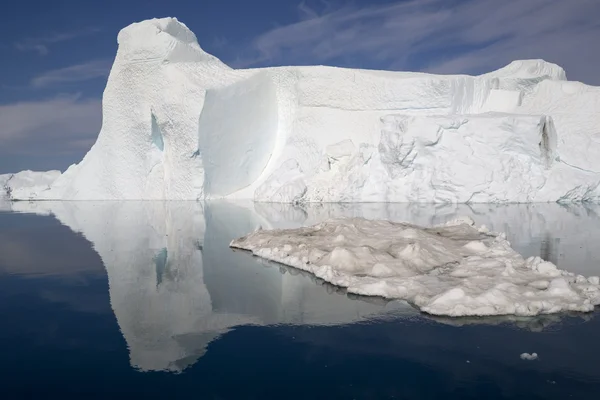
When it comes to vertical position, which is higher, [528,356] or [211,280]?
[211,280]

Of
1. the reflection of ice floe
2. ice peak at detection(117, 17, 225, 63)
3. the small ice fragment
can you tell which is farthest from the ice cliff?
the small ice fragment

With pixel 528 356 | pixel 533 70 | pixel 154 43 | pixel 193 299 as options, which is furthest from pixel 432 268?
pixel 533 70

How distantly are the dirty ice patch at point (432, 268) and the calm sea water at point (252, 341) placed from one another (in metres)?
0.26

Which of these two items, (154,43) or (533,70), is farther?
(533,70)

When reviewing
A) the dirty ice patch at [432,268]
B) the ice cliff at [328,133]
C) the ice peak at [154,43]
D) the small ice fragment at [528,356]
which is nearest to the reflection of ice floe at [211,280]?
the dirty ice patch at [432,268]

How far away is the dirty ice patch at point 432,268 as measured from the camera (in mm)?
5949

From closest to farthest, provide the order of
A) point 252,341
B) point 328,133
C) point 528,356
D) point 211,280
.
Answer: point 528,356
point 252,341
point 211,280
point 328,133

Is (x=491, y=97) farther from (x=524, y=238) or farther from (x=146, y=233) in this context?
(x=146, y=233)

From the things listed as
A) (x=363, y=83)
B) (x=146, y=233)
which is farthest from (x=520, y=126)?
(x=146, y=233)

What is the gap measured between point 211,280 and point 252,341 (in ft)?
9.13

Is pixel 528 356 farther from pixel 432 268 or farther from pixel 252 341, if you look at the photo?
pixel 432 268

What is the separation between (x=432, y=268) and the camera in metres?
7.57

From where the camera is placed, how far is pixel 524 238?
439 inches

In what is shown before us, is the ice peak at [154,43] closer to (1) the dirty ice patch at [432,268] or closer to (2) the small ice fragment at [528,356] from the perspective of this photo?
(1) the dirty ice patch at [432,268]
